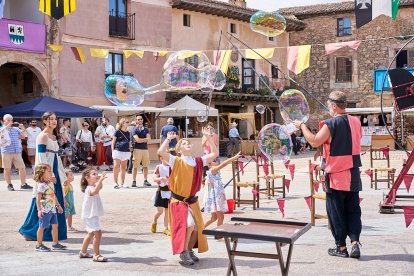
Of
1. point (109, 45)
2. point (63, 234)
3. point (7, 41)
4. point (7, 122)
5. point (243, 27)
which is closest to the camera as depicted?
point (63, 234)

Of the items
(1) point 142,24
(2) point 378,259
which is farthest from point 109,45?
(2) point 378,259

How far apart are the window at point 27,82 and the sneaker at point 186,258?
65.7 feet

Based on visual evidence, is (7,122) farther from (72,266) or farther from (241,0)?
(241,0)

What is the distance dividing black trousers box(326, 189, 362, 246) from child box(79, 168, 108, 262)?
94.9 inches

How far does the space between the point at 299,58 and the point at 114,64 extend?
1278 cm

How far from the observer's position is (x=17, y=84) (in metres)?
25.3

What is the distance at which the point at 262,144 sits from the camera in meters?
9.27

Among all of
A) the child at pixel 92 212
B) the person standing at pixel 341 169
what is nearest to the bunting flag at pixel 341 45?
the person standing at pixel 341 169

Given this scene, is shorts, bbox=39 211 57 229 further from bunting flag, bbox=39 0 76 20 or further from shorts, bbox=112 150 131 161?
bunting flag, bbox=39 0 76 20

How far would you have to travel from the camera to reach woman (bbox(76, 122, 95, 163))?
19.3 meters

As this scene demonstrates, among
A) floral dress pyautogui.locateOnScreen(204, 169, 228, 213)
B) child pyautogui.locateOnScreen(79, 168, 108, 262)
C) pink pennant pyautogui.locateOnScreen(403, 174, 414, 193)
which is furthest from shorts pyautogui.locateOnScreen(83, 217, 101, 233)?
pink pennant pyautogui.locateOnScreen(403, 174, 414, 193)

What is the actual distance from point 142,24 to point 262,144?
1851 centimetres

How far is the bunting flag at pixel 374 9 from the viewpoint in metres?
13.0

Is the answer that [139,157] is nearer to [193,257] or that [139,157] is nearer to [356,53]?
[193,257]
